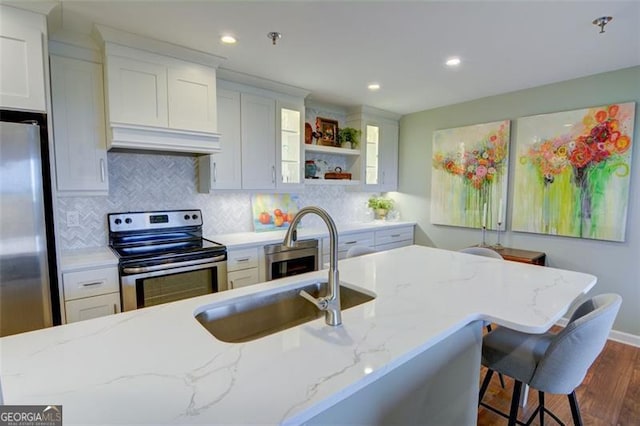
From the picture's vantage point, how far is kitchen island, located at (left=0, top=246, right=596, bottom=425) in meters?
0.73

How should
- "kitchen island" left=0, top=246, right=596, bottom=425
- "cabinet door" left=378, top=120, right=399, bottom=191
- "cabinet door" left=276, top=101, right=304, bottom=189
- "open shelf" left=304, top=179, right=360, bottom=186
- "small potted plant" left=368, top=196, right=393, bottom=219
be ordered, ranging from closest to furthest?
"kitchen island" left=0, top=246, right=596, bottom=425
"cabinet door" left=276, top=101, right=304, bottom=189
"open shelf" left=304, top=179, right=360, bottom=186
"cabinet door" left=378, top=120, right=399, bottom=191
"small potted plant" left=368, top=196, right=393, bottom=219

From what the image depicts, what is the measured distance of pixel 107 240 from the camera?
271cm

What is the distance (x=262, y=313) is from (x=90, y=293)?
148 cm

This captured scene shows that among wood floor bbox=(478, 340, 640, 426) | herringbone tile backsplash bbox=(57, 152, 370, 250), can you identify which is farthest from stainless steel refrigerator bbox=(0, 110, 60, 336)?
wood floor bbox=(478, 340, 640, 426)

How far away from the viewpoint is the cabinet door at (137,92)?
229 centimetres

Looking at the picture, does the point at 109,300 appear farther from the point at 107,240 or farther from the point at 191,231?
the point at 191,231

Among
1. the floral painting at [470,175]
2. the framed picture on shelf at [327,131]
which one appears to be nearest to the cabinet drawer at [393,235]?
the floral painting at [470,175]

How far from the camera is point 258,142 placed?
10.7 feet

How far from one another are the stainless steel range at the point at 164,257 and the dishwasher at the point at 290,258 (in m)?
0.47

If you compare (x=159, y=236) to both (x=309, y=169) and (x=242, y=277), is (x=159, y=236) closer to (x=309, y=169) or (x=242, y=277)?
(x=242, y=277)

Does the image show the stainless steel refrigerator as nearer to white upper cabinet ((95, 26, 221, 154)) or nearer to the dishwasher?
white upper cabinet ((95, 26, 221, 154))

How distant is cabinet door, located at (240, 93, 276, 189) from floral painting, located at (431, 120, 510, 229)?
7.39 feet

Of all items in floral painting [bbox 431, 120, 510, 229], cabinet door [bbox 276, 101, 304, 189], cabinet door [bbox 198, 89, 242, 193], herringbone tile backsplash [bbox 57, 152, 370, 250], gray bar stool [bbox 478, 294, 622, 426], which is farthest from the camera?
floral painting [bbox 431, 120, 510, 229]

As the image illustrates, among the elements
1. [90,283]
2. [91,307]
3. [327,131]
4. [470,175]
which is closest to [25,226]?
[90,283]
